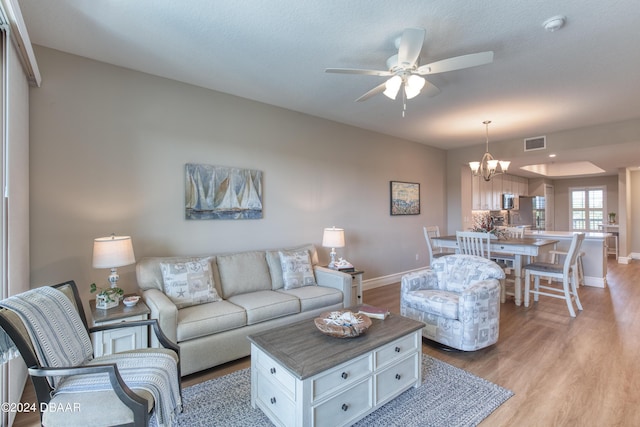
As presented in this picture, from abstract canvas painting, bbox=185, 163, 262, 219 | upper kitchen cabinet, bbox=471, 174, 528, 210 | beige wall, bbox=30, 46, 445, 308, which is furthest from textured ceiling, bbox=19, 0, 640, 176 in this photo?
upper kitchen cabinet, bbox=471, 174, 528, 210

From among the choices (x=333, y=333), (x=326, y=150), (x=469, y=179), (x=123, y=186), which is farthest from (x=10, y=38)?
(x=469, y=179)

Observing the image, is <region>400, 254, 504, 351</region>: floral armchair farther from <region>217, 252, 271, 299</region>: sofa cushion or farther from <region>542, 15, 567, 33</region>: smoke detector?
<region>542, 15, 567, 33</region>: smoke detector

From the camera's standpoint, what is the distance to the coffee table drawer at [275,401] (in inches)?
68.9

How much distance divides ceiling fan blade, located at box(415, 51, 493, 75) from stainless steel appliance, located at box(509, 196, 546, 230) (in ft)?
26.7

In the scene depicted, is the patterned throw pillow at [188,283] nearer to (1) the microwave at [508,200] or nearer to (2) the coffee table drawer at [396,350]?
(2) the coffee table drawer at [396,350]

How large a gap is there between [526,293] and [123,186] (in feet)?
16.6

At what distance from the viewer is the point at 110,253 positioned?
2.44m

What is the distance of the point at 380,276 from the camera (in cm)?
533

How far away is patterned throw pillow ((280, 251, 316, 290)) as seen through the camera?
A: 137 inches

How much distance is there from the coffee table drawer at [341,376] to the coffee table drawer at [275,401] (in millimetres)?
175

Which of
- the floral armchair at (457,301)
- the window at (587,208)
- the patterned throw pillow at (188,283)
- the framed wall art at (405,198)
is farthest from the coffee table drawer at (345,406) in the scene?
the window at (587,208)

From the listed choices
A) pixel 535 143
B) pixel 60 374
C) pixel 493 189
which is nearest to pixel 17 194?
pixel 60 374

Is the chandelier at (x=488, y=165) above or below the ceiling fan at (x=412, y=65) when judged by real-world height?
below

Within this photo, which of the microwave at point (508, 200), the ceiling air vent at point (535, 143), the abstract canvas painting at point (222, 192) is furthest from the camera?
the microwave at point (508, 200)
